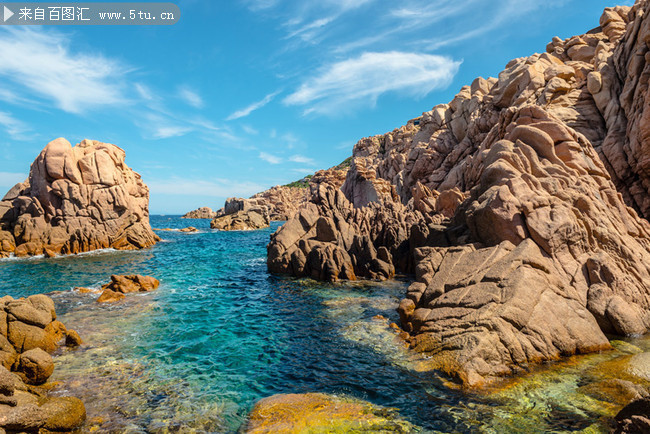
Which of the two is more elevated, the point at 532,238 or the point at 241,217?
the point at 241,217

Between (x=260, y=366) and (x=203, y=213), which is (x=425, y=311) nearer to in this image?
(x=260, y=366)

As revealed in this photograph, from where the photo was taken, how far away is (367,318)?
20.1 m

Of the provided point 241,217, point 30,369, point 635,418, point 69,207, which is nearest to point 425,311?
point 635,418

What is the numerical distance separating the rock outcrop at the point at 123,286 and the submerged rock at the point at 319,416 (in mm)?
17984

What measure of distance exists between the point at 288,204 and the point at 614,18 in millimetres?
142382

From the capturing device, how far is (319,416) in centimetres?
1061

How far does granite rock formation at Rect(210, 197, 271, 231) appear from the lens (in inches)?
4154

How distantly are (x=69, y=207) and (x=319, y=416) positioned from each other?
5420cm

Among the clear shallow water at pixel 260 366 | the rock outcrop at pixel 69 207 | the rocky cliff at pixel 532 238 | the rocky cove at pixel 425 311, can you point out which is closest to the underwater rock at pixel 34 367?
the rocky cove at pixel 425 311

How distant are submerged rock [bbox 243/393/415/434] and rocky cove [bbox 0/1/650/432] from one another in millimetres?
62

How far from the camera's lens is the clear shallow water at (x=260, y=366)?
34.8ft

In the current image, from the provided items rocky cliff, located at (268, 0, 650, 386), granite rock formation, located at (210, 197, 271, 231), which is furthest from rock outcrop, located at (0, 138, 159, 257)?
granite rock formation, located at (210, 197, 271, 231)

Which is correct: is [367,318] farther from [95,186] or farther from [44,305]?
[95,186]

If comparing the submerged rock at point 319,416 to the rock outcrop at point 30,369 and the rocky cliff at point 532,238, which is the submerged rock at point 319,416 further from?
the rock outcrop at point 30,369
